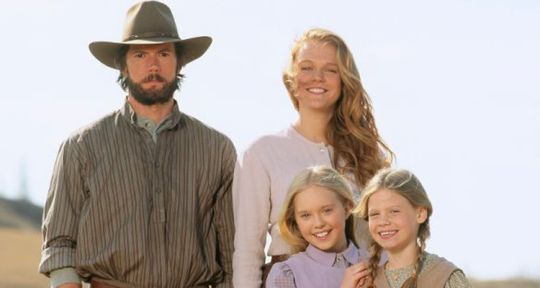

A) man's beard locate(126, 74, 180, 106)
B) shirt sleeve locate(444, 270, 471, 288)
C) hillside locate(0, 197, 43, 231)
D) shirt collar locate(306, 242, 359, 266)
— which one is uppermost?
man's beard locate(126, 74, 180, 106)

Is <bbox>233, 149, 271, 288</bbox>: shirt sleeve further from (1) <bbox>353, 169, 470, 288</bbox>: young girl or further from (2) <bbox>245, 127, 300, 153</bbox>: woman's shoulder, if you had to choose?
(1) <bbox>353, 169, 470, 288</bbox>: young girl

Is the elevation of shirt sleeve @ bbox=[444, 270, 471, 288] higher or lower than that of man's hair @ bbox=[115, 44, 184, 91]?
lower

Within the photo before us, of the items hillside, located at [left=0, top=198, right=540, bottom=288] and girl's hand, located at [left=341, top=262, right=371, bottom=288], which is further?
hillside, located at [left=0, top=198, right=540, bottom=288]

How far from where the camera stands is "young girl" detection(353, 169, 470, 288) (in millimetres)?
5312

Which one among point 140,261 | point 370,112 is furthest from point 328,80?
point 140,261

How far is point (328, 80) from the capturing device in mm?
6199

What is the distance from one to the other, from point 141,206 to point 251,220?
1.96 feet

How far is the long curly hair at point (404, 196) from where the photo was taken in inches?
211

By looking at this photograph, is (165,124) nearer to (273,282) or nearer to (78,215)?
(78,215)

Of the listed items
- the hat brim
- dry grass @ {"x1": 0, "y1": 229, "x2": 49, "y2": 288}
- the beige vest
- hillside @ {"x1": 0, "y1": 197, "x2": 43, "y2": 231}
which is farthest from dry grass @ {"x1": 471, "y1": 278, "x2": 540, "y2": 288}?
hillside @ {"x1": 0, "y1": 197, "x2": 43, "y2": 231}

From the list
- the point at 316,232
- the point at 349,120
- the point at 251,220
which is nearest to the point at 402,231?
the point at 316,232

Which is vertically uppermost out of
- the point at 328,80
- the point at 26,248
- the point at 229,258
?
the point at 328,80

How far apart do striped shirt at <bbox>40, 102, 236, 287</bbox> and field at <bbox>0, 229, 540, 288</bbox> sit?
1473 centimetres

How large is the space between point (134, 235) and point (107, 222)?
0.56 feet
